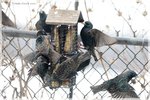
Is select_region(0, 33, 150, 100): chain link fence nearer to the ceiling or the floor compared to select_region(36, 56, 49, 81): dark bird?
nearer to the floor

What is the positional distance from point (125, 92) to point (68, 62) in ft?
0.91

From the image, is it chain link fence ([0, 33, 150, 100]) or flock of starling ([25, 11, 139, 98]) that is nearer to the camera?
flock of starling ([25, 11, 139, 98])

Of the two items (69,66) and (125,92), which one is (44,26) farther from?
(125,92)

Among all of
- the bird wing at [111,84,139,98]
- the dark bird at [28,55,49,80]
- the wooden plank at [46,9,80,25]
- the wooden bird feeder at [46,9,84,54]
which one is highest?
the wooden plank at [46,9,80,25]

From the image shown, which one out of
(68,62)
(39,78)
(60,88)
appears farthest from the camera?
(60,88)

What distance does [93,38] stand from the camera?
1699 mm

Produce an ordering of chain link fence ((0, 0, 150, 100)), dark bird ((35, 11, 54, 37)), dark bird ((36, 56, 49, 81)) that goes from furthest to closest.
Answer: chain link fence ((0, 0, 150, 100))
dark bird ((35, 11, 54, 37))
dark bird ((36, 56, 49, 81))

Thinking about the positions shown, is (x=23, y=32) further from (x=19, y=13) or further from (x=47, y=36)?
(x=19, y=13)

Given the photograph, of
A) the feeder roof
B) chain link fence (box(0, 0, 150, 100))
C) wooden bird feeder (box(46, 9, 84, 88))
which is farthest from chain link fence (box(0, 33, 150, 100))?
the feeder roof

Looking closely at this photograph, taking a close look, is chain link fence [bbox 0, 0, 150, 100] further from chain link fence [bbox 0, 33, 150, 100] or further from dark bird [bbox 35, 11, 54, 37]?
dark bird [bbox 35, 11, 54, 37]

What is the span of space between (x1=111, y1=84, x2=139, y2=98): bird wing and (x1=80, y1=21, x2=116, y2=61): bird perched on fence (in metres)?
0.20

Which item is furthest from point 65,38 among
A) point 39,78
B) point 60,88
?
point 60,88

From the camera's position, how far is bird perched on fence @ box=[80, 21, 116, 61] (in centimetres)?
169

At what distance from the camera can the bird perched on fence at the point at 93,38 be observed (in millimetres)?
1688
